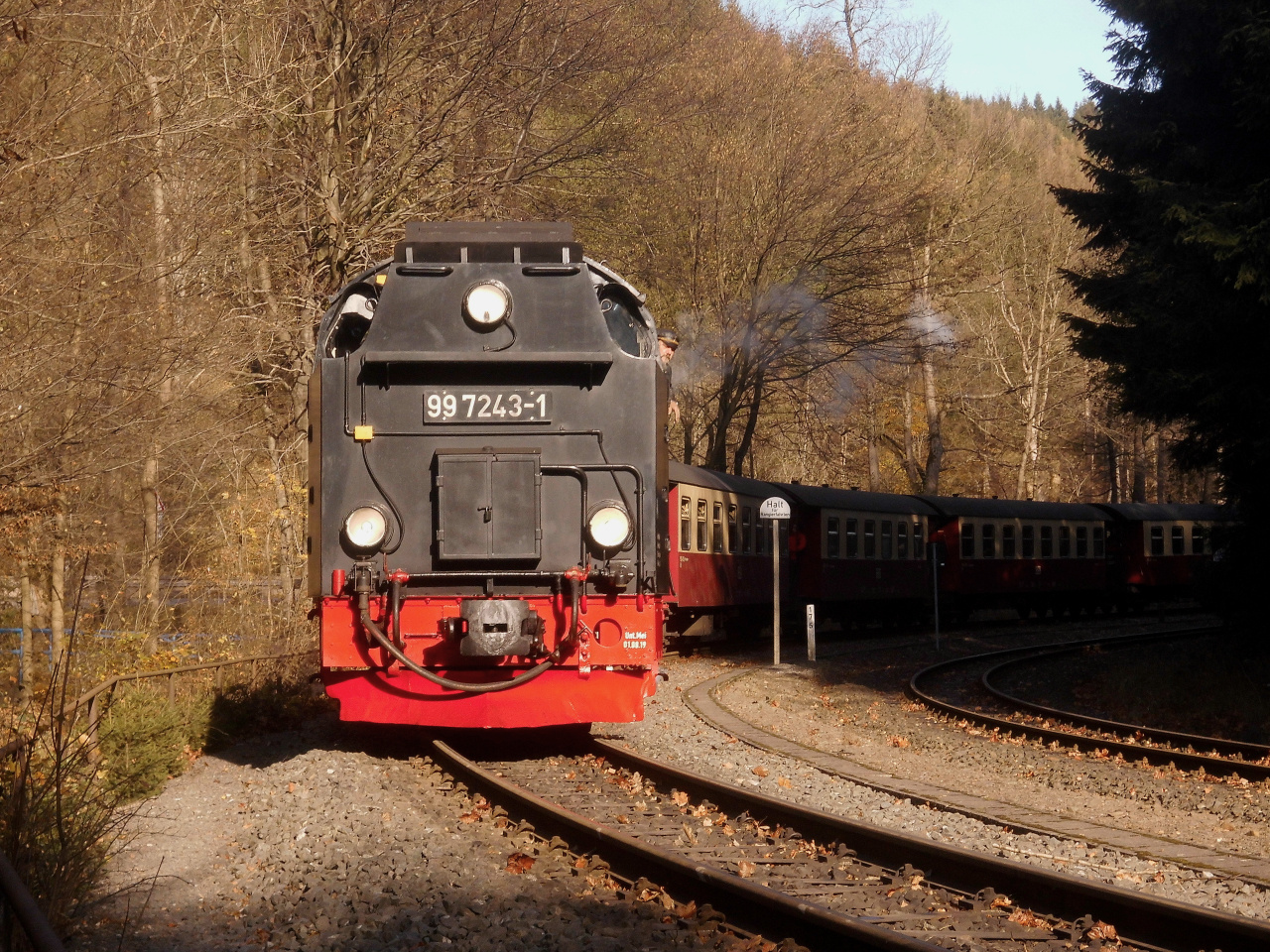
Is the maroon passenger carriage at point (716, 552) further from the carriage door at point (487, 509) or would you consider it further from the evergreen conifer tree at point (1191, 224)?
the carriage door at point (487, 509)

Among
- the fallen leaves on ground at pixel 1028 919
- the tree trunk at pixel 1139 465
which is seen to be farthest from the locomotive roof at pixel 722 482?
the tree trunk at pixel 1139 465

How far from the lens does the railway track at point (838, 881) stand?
205 inches

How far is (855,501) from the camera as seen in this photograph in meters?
26.5

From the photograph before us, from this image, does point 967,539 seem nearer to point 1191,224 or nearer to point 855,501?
point 855,501

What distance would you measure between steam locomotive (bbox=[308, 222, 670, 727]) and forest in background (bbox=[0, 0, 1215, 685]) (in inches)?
85.4

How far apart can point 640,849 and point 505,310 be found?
3942 mm

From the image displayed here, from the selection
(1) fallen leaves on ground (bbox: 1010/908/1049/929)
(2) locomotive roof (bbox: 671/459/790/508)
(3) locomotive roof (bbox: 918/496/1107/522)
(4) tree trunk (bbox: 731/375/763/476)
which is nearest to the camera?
(1) fallen leaves on ground (bbox: 1010/908/1049/929)

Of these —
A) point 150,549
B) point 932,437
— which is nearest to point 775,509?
point 150,549

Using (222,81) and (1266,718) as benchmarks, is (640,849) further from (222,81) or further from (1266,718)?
(222,81)

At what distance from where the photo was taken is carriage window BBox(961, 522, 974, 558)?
Result: 29172mm

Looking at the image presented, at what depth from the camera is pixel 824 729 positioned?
13.3m

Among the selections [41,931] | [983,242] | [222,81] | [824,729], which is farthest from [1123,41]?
[983,242]

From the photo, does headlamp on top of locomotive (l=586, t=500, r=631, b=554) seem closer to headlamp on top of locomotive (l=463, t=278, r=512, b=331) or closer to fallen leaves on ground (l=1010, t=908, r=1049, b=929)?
headlamp on top of locomotive (l=463, t=278, r=512, b=331)

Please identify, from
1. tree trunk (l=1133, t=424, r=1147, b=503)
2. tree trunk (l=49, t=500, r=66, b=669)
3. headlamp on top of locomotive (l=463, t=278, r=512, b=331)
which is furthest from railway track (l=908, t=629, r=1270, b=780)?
tree trunk (l=1133, t=424, r=1147, b=503)
